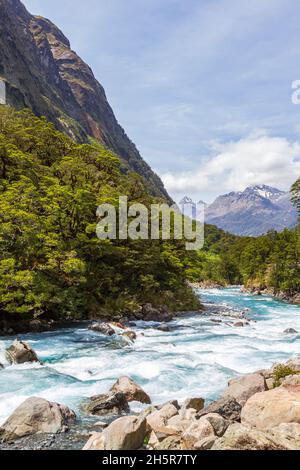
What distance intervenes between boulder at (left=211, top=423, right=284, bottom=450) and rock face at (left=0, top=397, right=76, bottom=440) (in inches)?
202

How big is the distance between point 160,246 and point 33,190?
16.5m

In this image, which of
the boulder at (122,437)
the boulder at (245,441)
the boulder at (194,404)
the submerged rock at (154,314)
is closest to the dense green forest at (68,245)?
the submerged rock at (154,314)

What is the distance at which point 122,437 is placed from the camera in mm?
9797

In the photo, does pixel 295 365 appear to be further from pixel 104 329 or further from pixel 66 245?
pixel 66 245

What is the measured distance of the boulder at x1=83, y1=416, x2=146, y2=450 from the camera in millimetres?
9750

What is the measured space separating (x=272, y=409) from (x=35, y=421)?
7013mm

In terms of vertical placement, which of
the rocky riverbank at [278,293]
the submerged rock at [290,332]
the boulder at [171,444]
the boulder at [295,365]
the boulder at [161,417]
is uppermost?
the boulder at [171,444]

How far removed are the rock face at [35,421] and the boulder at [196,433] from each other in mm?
4017

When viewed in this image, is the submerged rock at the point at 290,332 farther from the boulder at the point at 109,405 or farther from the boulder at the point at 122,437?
the boulder at the point at 122,437

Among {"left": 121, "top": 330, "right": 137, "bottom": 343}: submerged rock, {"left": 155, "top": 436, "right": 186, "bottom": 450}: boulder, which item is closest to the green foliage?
{"left": 155, "top": 436, "right": 186, "bottom": 450}: boulder

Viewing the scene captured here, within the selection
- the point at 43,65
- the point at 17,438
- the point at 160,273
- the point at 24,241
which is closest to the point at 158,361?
the point at 17,438

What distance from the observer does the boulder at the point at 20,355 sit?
1944cm

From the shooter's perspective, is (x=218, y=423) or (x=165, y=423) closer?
(x=218, y=423)

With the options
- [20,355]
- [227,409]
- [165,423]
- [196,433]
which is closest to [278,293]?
[20,355]
